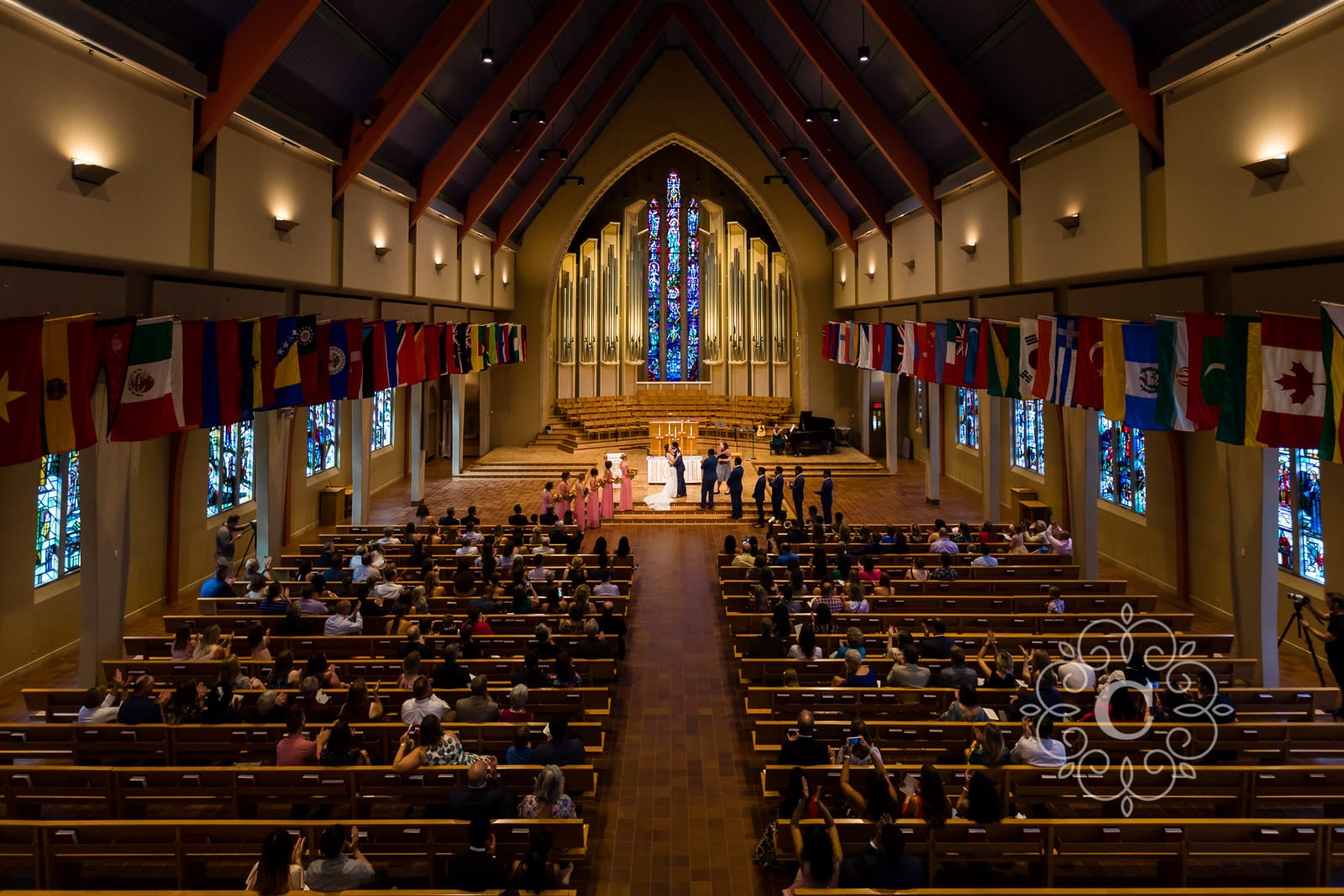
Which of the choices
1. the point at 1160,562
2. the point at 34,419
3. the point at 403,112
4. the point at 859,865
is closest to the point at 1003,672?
the point at 859,865

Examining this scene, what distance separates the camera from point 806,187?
2334cm

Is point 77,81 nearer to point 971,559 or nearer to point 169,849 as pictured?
point 169,849

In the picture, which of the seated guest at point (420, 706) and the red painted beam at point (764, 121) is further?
the red painted beam at point (764, 121)

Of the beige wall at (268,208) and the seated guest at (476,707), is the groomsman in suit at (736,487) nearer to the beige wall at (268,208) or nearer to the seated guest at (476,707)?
the beige wall at (268,208)

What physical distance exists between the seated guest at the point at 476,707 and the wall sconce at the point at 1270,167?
27.6 feet

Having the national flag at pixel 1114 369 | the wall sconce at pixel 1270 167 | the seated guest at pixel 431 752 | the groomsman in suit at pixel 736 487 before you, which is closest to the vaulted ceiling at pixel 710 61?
the wall sconce at pixel 1270 167

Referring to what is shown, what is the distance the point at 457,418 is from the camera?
2228 centimetres

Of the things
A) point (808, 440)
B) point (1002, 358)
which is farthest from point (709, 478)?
point (808, 440)

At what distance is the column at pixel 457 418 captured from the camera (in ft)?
70.3

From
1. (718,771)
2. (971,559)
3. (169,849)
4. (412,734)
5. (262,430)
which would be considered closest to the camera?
(169,849)

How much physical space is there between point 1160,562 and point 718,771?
954cm

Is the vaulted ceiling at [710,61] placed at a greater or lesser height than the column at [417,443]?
greater

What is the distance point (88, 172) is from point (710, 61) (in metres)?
17.4

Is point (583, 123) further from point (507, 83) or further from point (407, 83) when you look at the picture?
point (407, 83)
